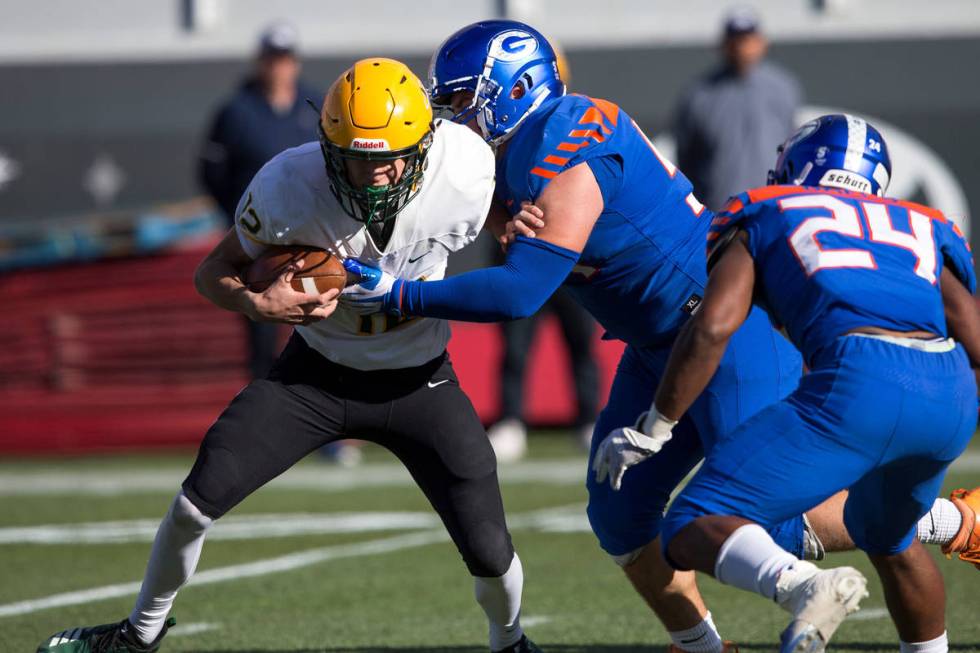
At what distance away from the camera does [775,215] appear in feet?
10.9

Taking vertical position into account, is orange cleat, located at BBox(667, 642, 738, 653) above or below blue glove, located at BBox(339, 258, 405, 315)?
below

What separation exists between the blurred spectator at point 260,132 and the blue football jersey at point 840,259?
5.38m

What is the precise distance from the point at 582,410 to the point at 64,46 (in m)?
6.87

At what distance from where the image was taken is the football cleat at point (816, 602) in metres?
2.91

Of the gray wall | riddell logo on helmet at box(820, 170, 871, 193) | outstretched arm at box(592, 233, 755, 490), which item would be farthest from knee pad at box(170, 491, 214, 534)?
the gray wall

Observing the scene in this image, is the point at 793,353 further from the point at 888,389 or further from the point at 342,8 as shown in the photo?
the point at 342,8

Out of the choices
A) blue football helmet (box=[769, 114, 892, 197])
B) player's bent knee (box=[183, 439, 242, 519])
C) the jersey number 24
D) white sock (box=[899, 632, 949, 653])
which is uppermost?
blue football helmet (box=[769, 114, 892, 197])

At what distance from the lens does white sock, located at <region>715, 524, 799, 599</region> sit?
3.03m

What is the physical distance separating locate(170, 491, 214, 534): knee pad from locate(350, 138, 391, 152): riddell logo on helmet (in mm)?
1007

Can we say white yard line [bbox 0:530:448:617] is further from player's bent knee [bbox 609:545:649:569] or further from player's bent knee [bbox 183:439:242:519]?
player's bent knee [bbox 609:545:649:569]

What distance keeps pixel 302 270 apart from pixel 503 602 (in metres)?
1.06

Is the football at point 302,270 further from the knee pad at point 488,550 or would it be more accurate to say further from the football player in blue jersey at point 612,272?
the knee pad at point 488,550

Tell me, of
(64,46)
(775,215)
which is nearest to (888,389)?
(775,215)

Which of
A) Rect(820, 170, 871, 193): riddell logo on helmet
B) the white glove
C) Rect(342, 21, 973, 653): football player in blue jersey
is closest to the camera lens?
the white glove
